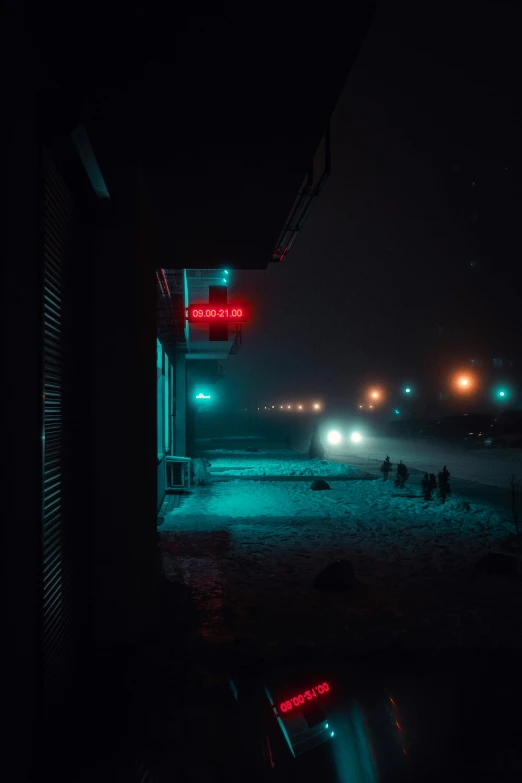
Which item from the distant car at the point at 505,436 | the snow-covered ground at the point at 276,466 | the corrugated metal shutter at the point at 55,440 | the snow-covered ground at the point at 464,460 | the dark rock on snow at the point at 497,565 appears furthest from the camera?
the distant car at the point at 505,436

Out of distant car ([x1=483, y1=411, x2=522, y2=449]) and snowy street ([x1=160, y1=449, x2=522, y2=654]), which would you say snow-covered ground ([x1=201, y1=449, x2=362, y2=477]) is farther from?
distant car ([x1=483, y1=411, x2=522, y2=449])

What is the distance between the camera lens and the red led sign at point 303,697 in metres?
4.05

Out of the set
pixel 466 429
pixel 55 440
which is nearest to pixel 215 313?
pixel 55 440

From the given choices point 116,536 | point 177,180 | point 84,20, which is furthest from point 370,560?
point 84,20

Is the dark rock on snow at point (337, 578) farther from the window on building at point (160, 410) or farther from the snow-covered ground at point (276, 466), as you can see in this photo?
the snow-covered ground at point (276, 466)

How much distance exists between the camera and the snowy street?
543cm

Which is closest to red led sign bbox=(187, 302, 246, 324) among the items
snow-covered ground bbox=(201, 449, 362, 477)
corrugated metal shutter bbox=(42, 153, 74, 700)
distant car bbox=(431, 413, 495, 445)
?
snow-covered ground bbox=(201, 449, 362, 477)

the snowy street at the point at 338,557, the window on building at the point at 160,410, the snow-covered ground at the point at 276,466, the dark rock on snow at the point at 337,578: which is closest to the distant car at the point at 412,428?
the snow-covered ground at the point at 276,466

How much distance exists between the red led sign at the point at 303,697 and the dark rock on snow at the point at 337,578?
2.39m

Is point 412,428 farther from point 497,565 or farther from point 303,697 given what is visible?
point 303,697

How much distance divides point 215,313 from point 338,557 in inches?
426

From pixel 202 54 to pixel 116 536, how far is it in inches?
171

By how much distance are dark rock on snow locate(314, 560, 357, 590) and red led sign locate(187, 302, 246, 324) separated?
11536 millimetres

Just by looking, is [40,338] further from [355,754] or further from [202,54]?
[355,754]
